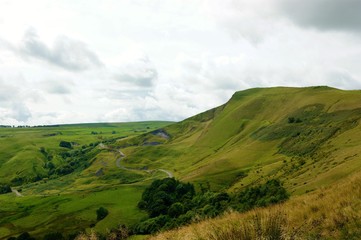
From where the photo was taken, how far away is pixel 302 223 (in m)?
15.6

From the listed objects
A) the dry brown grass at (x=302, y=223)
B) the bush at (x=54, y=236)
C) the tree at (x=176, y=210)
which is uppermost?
the dry brown grass at (x=302, y=223)

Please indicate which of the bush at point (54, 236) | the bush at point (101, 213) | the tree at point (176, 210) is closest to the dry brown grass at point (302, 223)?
the tree at point (176, 210)

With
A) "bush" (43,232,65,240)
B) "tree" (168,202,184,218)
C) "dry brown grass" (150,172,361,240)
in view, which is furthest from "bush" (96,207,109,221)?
"dry brown grass" (150,172,361,240)

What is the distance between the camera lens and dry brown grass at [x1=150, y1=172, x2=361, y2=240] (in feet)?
37.6

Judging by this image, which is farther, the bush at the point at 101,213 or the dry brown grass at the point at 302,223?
the bush at the point at 101,213

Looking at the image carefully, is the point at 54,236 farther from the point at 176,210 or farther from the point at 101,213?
the point at 176,210

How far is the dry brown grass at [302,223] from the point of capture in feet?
37.6

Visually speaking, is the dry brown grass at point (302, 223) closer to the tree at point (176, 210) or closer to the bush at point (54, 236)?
the tree at point (176, 210)

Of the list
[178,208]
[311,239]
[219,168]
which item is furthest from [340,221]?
[219,168]

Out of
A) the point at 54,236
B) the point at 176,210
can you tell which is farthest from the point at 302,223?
the point at 54,236

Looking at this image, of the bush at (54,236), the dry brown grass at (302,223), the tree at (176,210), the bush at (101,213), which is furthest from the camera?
the bush at (101,213)

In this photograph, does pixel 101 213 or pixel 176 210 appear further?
pixel 101 213

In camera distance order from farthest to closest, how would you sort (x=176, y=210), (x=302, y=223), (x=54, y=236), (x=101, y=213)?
1. (x=101, y=213)
2. (x=54, y=236)
3. (x=176, y=210)
4. (x=302, y=223)

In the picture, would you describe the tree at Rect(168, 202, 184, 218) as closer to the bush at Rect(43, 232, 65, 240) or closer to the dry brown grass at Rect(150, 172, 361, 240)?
the bush at Rect(43, 232, 65, 240)
